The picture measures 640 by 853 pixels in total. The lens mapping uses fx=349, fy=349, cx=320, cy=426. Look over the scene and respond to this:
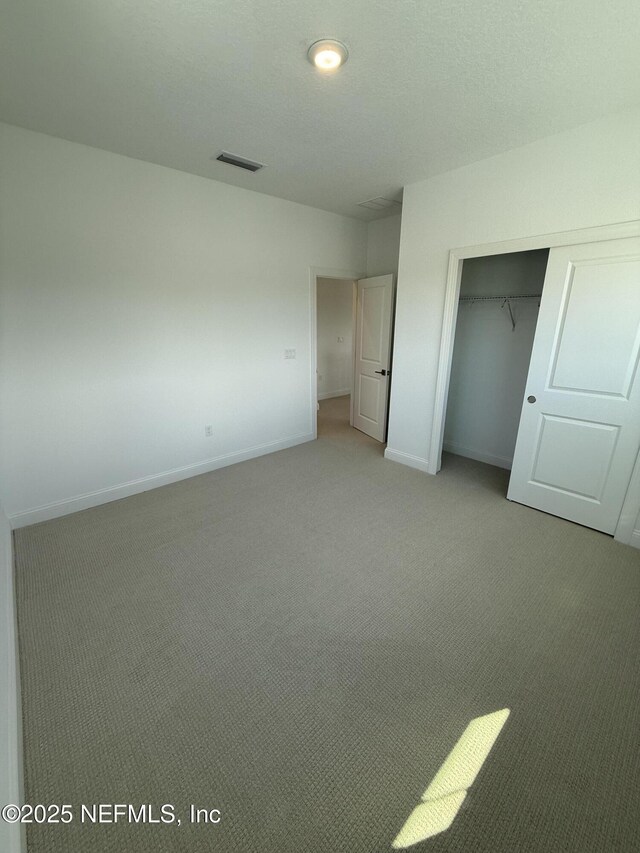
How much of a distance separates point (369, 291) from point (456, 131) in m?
2.10

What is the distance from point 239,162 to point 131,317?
153 cm

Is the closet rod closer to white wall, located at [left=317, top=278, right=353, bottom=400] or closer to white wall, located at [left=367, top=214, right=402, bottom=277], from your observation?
white wall, located at [left=367, top=214, right=402, bottom=277]

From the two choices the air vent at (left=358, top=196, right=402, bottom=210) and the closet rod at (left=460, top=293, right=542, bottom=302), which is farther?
the air vent at (left=358, top=196, right=402, bottom=210)

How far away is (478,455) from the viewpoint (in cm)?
406

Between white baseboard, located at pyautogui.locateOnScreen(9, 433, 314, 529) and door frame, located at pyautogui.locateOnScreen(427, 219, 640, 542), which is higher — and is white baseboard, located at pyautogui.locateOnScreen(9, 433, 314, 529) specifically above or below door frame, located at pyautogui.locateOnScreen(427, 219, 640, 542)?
below

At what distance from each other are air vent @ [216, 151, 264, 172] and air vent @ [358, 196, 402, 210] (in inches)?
50.8

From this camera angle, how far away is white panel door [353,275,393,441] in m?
4.17

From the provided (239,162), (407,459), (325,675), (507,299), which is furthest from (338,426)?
(325,675)

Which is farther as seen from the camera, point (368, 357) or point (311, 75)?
point (368, 357)

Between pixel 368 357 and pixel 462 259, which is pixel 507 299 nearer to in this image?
pixel 462 259

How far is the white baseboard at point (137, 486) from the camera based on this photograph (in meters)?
2.72

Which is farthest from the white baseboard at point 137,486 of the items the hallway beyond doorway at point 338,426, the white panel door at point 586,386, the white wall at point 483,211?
the white panel door at point 586,386

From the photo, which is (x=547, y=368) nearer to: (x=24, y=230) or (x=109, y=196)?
(x=109, y=196)

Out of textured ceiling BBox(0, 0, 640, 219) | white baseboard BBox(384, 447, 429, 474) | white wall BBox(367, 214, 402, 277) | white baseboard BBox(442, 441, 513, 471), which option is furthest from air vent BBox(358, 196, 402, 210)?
white baseboard BBox(442, 441, 513, 471)
